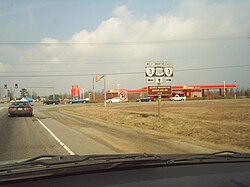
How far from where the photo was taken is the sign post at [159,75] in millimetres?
19188

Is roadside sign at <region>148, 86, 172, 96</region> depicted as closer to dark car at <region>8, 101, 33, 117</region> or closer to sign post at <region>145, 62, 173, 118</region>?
sign post at <region>145, 62, 173, 118</region>

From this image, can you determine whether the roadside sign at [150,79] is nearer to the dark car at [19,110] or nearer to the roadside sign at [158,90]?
the roadside sign at [158,90]

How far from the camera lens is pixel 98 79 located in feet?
134

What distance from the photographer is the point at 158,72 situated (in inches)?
763

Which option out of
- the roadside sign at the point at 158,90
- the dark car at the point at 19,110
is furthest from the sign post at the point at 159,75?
the dark car at the point at 19,110

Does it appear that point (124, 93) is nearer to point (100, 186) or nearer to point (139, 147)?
point (139, 147)

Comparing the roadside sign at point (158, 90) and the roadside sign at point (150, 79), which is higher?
the roadside sign at point (150, 79)

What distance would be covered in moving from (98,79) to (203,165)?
37.5 metres

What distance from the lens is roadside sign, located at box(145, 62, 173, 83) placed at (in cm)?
1917

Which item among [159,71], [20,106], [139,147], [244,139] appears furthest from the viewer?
[20,106]

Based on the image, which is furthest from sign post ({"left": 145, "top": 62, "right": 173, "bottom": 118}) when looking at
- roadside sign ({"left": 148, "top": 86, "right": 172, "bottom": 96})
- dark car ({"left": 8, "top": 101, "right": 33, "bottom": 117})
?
dark car ({"left": 8, "top": 101, "right": 33, "bottom": 117})

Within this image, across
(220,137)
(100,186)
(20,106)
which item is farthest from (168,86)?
(100,186)

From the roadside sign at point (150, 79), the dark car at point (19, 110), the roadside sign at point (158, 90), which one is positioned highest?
the roadside sign at point (150, 79)

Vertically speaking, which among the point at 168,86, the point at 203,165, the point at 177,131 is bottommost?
the point at 177,131
